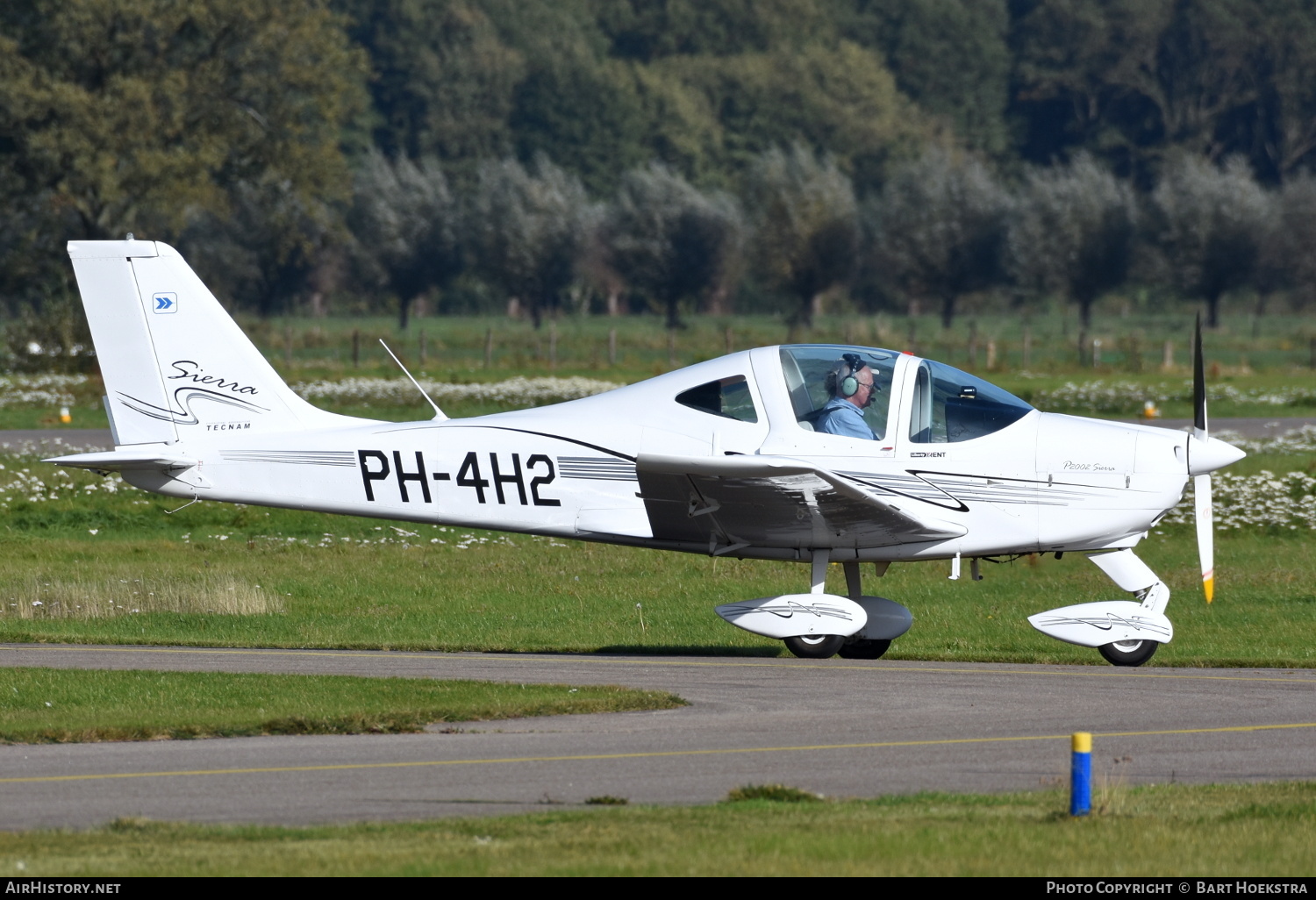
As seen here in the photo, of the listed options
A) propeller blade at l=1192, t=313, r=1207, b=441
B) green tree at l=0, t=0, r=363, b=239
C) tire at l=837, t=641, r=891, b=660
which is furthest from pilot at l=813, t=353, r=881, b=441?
green tree at l=0, t=0, r=363, b=239

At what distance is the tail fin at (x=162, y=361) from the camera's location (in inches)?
588

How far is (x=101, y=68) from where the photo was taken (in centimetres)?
5428

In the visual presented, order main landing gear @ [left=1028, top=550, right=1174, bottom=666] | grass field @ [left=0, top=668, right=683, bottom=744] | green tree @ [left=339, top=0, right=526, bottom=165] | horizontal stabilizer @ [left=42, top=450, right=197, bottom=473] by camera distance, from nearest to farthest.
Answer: grass field @ [left=0, top=668, right=683, bottom=744] → main landing gear @ [left=1028, top=550, right=1174, bottom=666] → horizontal stabilizer @ [left=42, top=450, right=197, bottom=473] → green tree @ [left=339, top=0, right=526, bottom=165]

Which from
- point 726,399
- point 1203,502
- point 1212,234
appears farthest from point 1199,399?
point 1212,234

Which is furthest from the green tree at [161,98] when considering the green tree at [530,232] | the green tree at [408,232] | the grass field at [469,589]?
the grass field at [469,589]

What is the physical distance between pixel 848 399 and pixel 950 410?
→ 2.72ft

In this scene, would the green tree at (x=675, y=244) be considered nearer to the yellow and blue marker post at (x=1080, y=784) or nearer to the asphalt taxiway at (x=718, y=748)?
the asphalt taxiway at (x=718, y=748)

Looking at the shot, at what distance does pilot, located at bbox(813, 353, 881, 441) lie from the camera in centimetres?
1377

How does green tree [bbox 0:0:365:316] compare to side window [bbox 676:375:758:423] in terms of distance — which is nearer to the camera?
side window [bbox 676:375:758:423]

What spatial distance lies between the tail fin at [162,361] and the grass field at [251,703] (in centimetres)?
287

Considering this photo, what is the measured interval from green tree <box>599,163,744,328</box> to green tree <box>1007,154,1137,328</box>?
12768 mm

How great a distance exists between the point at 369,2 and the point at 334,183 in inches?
2243

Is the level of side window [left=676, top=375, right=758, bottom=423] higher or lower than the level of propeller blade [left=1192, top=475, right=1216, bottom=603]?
higher

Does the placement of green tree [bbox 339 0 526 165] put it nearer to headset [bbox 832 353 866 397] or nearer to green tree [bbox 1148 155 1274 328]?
green tree [bbox 1148 155 1274 328]
